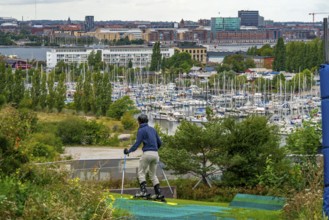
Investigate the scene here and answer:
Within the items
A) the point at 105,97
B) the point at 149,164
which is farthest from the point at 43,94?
the point at 149,164

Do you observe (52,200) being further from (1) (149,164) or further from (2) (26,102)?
(2) (26,102)

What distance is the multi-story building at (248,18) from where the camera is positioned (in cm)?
19738

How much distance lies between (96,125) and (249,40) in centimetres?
13863

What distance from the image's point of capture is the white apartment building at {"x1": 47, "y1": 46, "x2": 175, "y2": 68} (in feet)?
327

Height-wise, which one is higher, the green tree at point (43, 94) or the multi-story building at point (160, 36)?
the multi-story building at point (160, 36)

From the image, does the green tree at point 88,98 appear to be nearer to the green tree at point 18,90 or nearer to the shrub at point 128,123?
the green tree at point 18,90

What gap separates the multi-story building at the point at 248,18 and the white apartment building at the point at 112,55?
305 feet

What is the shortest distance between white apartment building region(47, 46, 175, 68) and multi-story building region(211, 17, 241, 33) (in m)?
70.4

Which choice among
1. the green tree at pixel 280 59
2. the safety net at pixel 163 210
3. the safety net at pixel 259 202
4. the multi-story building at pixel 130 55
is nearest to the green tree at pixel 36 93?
the safety net at pixel 259 202

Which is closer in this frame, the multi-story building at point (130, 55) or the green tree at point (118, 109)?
the green tree at point (118, 109)

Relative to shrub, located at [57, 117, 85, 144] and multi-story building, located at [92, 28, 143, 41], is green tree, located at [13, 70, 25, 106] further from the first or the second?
multi-story building, located at [92, 28, 143, 41]

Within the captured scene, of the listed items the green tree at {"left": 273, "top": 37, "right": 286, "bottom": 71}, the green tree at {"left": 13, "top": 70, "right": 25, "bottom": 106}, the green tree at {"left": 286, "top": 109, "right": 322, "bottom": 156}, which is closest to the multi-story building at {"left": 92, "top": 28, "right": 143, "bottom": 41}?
the green tree at {"left": 273, "top": 37, "right": 286, "bottom": 71}

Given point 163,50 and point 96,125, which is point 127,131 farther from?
point 163,50

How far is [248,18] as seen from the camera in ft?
650
